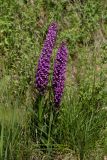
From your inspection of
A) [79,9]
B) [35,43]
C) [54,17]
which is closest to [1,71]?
[35,43]

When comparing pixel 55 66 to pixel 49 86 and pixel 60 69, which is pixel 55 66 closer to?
pixel 60 69

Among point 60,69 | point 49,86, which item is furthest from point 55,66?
point 49,86

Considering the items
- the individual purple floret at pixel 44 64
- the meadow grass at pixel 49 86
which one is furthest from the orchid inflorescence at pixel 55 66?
the meadow grass at pixel 49 86

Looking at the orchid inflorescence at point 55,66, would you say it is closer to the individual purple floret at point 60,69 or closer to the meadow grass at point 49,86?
the individual purple floret at point 60,69

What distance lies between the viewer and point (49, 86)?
4.05 metres

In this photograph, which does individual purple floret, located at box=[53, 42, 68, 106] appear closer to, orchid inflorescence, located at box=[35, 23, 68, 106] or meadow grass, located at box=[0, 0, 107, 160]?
orchid inflorescence, located at box=[35, 23, 68, 106]

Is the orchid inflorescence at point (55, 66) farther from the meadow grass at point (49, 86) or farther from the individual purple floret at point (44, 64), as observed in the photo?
the meadow grass at point (49, 86)

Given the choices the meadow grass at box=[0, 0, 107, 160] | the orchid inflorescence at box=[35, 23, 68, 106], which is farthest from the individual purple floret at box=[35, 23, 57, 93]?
the meadow grass at box=[0, 0, 107, 160]

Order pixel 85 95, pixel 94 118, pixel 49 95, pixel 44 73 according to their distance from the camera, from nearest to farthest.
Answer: pixel 44 73, pixel 49 95, pixel 94 118, pixel 85 95

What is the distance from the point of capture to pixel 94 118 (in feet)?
13.8

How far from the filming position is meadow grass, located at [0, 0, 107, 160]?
3662 mm

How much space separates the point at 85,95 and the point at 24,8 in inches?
62.0

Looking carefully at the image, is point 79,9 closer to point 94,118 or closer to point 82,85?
point 82,85

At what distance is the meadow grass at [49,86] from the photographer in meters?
3.66
